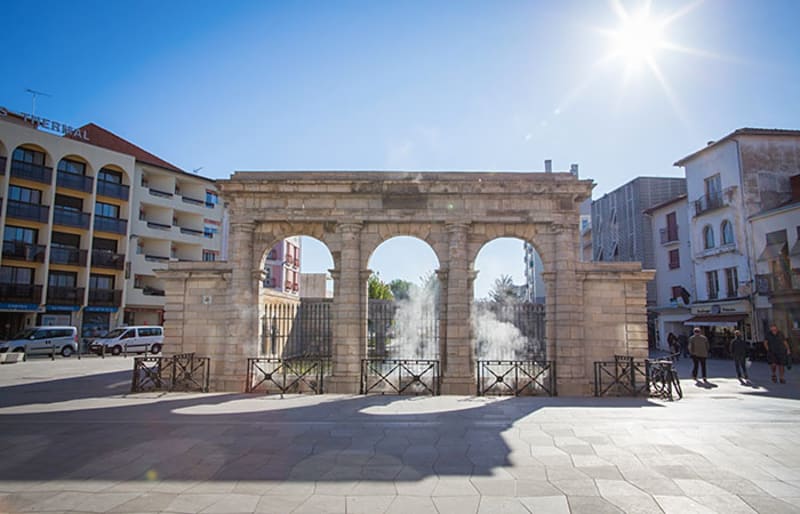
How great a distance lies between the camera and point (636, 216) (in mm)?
36250

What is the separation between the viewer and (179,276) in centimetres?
1394

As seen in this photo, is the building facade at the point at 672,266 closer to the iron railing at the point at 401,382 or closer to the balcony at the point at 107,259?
the iron railing at the point at 401,382

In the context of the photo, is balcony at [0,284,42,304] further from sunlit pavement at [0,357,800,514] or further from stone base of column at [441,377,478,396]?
stone base of column at [441,377,478,396]

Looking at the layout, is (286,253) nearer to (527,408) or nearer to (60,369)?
(60,369)

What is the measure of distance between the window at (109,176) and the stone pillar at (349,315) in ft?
85.5

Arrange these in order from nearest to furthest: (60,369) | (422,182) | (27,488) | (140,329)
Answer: (27,488), (422,182), (60,369), (140,329)

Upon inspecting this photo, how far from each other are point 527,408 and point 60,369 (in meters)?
18.7

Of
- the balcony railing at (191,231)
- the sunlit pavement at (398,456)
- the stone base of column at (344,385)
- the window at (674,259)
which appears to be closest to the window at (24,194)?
the balcony railing at (191,231)

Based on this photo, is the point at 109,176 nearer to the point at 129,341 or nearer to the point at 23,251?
the point at 23,251

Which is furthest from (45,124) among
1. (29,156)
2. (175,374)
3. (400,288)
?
(400,288)

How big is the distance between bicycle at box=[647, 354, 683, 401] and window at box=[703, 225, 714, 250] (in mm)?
18953

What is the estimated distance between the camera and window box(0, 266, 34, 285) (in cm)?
2783

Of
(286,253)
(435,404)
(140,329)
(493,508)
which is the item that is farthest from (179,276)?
(286,253)

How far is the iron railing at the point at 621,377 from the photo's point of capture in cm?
1255
